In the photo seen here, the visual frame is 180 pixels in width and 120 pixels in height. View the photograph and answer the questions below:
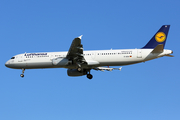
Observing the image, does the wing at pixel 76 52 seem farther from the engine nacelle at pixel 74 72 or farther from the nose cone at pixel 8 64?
the nose cone at pixel 8 64

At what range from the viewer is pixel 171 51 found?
132ft

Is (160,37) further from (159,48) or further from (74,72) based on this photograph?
(74,72)

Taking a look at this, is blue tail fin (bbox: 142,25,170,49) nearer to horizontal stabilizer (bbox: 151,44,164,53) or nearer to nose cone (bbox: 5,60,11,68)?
horizontal stabilizer (bbox: 151,44,164,53)

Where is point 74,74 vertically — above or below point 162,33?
below

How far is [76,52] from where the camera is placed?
Answer: 133ft

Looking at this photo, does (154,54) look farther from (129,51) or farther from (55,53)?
(55,53)

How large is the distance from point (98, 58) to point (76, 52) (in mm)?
3585

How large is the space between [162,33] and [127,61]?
21.1ft

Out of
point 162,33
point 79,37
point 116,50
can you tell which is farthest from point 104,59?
point 162,33

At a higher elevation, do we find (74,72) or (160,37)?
(160,37)

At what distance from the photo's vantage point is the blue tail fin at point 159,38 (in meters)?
41.8

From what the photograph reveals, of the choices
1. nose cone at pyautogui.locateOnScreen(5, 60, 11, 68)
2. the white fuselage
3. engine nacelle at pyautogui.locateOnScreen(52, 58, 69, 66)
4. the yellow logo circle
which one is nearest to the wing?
engine nacelle at pyautogui.locateOnScreen(52, 58, 69, 66)

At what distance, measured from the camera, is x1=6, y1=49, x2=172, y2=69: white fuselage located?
136 ft

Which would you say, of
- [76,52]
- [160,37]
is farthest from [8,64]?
[160,37]
